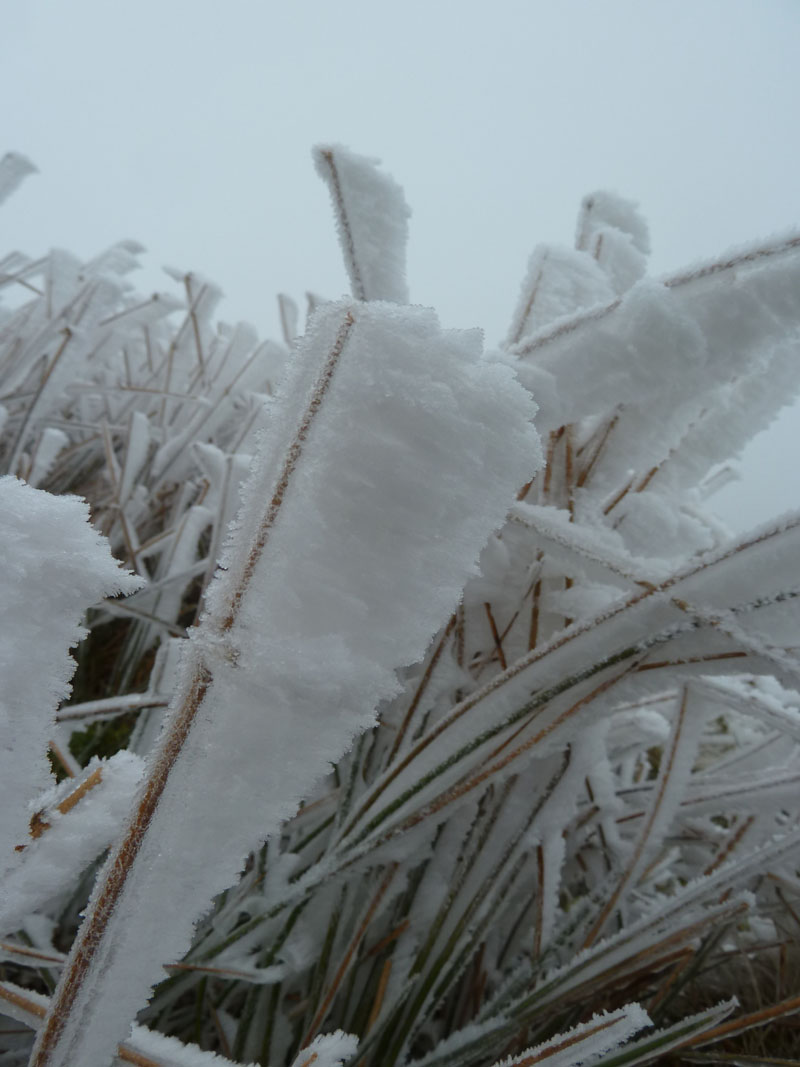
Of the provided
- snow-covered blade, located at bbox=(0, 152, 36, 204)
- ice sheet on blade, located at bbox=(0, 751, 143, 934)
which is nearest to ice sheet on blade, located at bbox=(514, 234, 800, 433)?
ice sheet on blade, located at bbox=(0, 751, 143, 934)

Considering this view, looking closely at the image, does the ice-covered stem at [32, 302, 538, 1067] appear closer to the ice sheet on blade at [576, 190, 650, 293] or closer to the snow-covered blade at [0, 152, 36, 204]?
the ice sheet on blade at [576, 190, 650, 293]

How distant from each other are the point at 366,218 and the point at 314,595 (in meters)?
0.37

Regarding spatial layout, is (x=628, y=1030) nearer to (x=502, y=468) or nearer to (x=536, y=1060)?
(x=536, y=1060)

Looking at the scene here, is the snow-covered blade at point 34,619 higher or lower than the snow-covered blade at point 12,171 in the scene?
lower

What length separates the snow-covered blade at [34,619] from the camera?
24 cm

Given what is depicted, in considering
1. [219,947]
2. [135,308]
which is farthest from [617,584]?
[135,308]

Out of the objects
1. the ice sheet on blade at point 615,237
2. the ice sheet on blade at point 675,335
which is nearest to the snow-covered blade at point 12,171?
the ice sheet on blade at point 615,237

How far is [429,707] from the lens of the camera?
54 centimetres

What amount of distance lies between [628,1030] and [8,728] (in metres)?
0.30

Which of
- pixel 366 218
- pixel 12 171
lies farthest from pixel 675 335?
pixel 12 171

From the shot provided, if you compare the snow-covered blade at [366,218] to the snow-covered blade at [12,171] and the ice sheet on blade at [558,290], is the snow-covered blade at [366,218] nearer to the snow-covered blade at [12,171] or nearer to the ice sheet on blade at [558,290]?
the ice sheet on blade at [558,290]

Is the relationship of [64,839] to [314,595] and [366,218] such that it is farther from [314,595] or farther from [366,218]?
[366,218]

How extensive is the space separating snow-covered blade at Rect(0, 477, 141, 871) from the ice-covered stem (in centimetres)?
4

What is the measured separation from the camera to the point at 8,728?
0.78 feet
